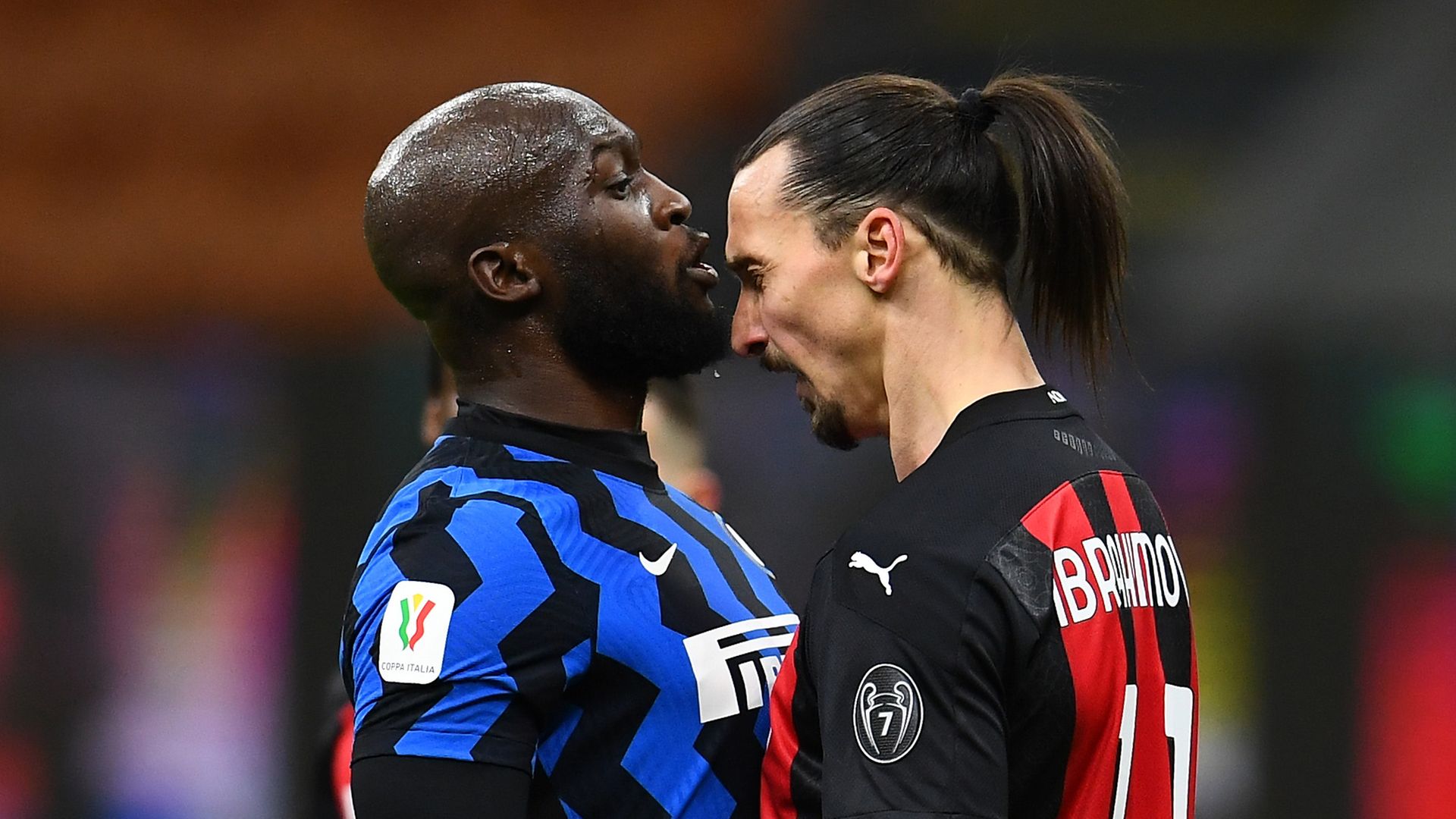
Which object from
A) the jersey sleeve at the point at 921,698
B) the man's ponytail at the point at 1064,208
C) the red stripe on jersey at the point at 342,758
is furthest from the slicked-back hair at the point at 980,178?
the red stripe on jersey at the point at 342,758

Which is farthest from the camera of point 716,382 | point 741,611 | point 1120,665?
point 716,382

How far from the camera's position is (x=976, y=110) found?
1449 mm

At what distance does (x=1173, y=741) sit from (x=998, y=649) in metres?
0.25

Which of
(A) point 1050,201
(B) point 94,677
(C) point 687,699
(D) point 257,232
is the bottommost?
(B) point 94,677

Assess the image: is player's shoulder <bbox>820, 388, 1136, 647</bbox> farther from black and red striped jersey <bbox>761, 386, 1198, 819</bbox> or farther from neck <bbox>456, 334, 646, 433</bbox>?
neck <bbox>456, 334, 646, 433</bbox>

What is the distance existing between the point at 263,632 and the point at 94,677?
0.49 meters

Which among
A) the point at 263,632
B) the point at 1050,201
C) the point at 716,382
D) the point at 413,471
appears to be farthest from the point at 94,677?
the point at 1050,201

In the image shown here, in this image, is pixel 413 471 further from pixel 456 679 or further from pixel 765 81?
pixel 765 81

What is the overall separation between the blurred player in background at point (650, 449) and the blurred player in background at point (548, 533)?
74 cm

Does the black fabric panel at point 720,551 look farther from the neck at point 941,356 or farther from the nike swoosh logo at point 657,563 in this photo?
the neck at point 941,356

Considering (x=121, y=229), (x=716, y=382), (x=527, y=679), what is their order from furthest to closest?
1. (x=121, y=229)
2. (x=716, y=382)
3. (x=527, y=679)

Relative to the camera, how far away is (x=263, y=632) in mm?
4043

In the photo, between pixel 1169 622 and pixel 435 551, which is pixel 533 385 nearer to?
pixel 435 551

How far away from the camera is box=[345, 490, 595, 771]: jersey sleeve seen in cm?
137
